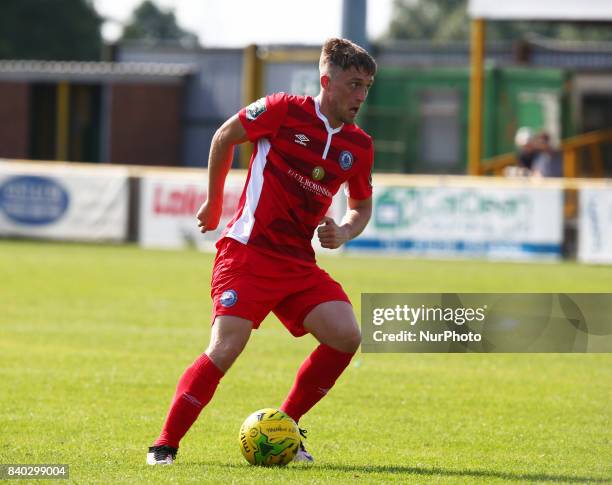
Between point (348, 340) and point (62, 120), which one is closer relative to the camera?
point (348, 340)

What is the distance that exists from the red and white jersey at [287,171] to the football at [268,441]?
0.79 m

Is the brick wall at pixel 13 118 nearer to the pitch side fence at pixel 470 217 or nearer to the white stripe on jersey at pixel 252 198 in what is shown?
the pitch side fence at pixel 470 217

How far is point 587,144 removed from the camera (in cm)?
3316

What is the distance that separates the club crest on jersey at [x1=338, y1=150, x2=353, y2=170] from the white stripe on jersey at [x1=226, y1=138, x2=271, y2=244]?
35cm

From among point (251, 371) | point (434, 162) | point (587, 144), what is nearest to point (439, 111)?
point (434, 162)

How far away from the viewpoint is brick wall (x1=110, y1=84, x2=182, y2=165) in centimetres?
4397

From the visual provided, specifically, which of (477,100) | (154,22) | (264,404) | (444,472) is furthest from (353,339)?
(154,22)

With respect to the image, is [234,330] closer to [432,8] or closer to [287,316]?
[287,316]

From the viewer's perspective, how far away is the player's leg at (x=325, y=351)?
6605 mm

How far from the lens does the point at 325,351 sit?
676 cm

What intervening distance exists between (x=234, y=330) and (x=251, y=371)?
14.0ft

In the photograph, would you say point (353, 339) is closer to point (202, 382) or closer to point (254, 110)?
point (202, 382)

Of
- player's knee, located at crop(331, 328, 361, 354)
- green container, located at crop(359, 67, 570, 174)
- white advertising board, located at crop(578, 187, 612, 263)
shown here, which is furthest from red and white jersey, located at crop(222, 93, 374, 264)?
green container, located at crop(359, 67, 570, 174)

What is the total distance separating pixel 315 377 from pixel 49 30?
73.4m
